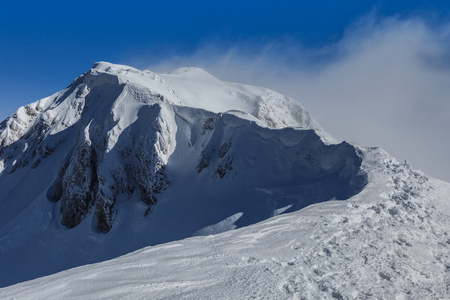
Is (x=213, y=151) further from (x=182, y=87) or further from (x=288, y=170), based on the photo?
(x=182, y=87)

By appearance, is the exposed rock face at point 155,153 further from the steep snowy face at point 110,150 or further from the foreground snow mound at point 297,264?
the foreground snow mound at point 297,264

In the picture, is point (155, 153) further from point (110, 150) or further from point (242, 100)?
point (242, 100)

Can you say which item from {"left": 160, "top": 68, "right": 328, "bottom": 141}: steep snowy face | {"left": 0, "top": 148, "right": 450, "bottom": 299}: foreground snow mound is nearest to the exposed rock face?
{"left": 0, "top": 148, "right": 450, "bottom": 299}: foreground snow mound

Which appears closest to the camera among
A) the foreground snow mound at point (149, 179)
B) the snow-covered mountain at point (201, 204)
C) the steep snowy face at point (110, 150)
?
the snow-covered mountain at point (201, 204)

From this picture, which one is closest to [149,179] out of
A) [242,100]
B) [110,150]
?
[110,150]

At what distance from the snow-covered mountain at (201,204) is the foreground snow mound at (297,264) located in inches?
1.4

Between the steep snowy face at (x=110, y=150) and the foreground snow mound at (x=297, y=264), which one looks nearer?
the foreground snow mound at (x=297, y=264)

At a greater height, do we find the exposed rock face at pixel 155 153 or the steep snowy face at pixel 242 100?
the steep snowy face at pixel 242 100

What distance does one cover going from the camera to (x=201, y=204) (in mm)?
19656

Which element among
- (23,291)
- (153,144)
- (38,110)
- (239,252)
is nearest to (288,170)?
(153,144)

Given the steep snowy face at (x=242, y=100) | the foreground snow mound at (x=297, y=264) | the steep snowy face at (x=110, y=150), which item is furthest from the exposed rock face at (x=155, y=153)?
the steep snowy face at (x=242, y=100)

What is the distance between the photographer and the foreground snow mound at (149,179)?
16922 millimetres

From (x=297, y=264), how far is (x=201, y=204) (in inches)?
543

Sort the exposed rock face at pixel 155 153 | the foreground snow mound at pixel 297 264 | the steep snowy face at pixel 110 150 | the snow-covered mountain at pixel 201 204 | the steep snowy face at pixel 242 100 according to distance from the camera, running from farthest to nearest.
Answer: the steep snowy face at pixel 242 100 < the steep snowy face at pixel 110 150 < the exposed rock face at pixel 155 153 < the snow-covered mountain at pixel 201 204 < the foreground snow mound at pixel 297 264
